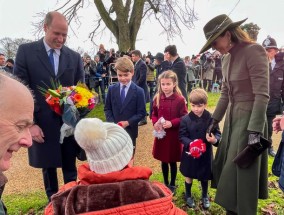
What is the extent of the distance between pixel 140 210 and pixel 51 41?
224cm

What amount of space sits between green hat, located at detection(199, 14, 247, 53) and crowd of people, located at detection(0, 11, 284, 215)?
0.03 ft

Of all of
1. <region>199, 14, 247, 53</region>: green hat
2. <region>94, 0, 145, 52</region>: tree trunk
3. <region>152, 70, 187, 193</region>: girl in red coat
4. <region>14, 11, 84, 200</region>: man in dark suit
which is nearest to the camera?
<region>199, 14, 247, 53</region>: green hat

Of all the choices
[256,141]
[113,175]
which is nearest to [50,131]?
[113,175]

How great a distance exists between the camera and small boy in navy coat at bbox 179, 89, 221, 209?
3357mm

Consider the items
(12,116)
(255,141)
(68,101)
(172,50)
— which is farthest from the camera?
(172,50)

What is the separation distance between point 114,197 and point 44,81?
1.96m

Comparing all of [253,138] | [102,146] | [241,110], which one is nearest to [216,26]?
[241,110]

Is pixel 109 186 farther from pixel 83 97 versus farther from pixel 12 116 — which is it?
pixel 83 97

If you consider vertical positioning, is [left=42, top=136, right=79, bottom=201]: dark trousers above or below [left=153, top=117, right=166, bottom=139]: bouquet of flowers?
below

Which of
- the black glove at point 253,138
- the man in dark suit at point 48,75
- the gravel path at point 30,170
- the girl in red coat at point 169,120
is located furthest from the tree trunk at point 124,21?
the black glove at point 253,138

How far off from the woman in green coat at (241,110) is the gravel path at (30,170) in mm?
2143

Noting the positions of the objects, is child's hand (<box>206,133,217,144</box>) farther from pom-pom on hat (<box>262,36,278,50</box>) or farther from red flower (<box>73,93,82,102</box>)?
pom-pom on hat (<box>262,36,278,50</box>)

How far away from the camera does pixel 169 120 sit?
12.6 feet

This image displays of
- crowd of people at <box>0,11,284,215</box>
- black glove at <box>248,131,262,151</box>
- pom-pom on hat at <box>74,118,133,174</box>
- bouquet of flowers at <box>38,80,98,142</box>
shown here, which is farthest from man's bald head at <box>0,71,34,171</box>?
black glove at <box>248,131,262,151</box>
